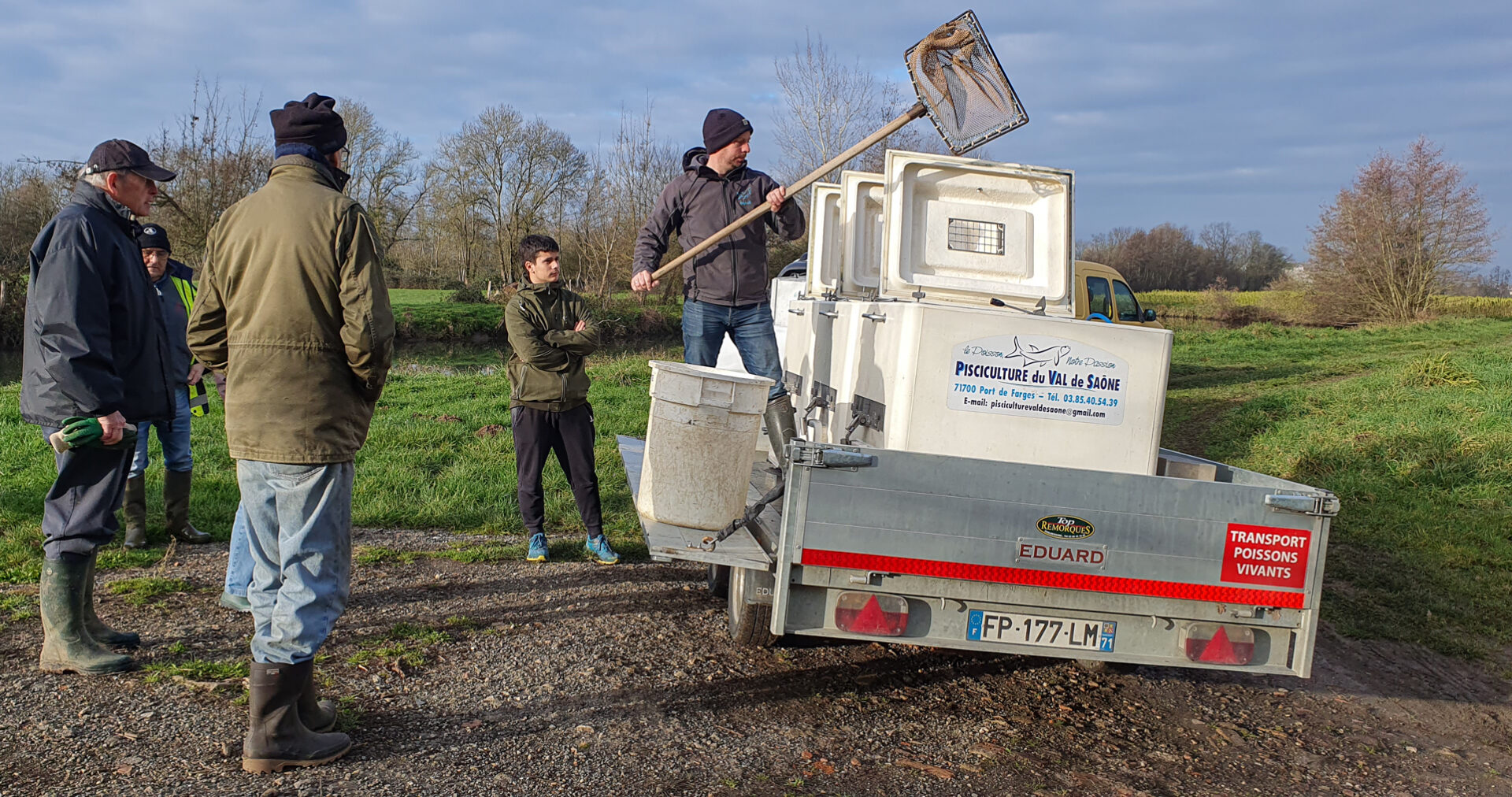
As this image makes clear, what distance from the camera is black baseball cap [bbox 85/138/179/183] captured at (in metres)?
3.97

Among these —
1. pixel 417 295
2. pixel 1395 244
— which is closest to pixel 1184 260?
pixel 1395 244

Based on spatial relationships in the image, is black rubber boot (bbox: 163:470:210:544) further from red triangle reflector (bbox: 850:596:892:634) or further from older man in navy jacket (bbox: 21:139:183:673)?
red triangle reflector (bbox: 850:596:892:634)

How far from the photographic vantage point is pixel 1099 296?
15422mm

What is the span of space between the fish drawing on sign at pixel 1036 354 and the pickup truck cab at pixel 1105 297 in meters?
11.0

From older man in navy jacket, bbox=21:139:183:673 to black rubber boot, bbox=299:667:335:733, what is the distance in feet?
3.66

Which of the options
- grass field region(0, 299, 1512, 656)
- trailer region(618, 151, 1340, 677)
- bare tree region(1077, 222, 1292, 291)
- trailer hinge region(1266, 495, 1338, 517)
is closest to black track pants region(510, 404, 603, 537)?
grass field region(0, 299, 1512, 656)

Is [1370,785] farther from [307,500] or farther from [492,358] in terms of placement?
[492,358]

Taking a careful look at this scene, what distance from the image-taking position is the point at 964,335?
422cm

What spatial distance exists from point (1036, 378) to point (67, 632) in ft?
13.0

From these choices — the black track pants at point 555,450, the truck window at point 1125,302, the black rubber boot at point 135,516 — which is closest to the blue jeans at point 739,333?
the black track pants at point 555,450

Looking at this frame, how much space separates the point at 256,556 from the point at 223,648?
118 cm

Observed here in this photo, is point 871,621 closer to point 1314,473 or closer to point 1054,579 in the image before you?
point 1054,579

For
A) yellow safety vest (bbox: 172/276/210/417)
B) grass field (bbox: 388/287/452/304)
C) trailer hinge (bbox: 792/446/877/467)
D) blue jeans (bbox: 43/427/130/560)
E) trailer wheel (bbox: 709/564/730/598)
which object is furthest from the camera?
grass field (bbox: 388/287/452/304)

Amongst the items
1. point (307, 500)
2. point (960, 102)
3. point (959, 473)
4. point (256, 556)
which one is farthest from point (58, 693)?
point (960, 102)
